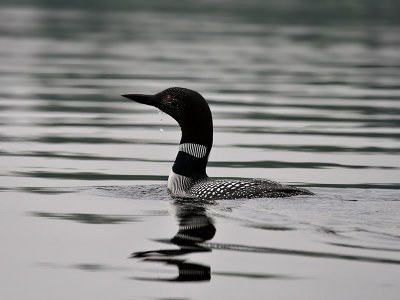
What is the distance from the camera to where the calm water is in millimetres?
7492

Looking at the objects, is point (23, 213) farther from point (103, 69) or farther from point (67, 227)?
point (103, 69)

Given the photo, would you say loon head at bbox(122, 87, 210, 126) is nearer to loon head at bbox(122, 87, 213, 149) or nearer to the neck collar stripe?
loon head at bbox(122, 87, 213, 149)

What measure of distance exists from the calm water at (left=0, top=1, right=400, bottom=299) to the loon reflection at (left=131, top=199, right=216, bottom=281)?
19mm

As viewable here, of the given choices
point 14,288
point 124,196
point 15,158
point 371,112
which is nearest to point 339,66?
point 371,112

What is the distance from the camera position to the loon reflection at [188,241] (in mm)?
7551

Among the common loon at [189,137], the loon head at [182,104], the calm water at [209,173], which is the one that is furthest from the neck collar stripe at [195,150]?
the calm water at [209,173]

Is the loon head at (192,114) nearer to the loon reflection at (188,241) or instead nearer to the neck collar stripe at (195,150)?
the neck collar stripe at (195,150)

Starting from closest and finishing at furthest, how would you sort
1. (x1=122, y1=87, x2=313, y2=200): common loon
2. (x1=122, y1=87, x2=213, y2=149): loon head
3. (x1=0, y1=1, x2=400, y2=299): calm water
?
1. (x1=0, y1=1, x2=400, y2=299): calm water
2. (x1=122, y1=87, x2=313, y2=200): common loon
3. (x1=122, y1=87, x2=213, y2=149): loon head

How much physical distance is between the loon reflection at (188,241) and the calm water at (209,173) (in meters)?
0.02

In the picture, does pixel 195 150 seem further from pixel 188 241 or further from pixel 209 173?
pixel 188 241

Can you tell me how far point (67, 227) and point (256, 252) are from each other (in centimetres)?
160

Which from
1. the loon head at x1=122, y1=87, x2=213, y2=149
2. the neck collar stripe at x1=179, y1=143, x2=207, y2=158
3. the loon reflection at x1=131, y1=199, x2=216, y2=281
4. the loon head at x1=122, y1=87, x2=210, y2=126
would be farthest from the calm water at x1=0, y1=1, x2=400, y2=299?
the loon head at x1=122, y1=87, x2=210, y2=126

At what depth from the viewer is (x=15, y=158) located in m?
12.8

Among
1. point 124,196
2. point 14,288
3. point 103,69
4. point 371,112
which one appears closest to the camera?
point 14,288
